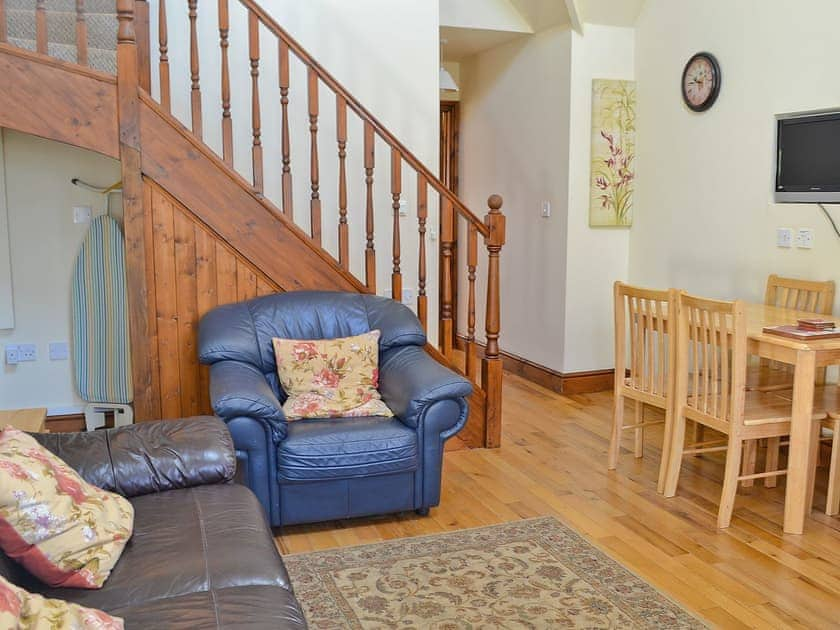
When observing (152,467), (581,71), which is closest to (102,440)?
(152,467)

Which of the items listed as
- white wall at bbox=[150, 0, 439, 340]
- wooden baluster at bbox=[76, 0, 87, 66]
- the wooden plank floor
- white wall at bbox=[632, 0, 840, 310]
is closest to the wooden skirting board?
white wall at bbox=[632, 0, 840, 310]

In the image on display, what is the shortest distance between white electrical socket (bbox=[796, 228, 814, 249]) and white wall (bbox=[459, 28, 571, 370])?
1.62 m

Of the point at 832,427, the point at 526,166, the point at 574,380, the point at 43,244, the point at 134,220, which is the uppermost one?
the point at 526,166

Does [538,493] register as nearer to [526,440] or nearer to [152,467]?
[526,440]

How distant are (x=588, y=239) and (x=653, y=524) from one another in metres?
2.52

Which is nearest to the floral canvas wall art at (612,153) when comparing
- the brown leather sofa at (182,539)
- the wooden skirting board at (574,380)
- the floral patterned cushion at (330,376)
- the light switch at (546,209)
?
the light switch at (546,209)

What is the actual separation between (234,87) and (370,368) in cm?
202

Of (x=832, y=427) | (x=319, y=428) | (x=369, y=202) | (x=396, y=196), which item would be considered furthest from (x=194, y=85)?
(x=832, y=427)

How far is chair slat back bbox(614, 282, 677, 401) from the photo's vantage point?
3.65 metres

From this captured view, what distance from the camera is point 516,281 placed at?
6.19 meters

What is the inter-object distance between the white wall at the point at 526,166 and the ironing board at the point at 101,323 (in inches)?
110

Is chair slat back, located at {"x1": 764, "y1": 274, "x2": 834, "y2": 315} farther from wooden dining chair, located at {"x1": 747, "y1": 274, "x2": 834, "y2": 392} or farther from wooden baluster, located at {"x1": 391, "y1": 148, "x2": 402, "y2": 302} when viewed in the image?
wooden baluster, located at {"x1": 391, "y1": 148, "x2": 402, "y2": 302}

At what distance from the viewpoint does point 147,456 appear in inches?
100

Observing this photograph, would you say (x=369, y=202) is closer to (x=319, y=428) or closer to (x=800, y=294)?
(x=319, y=428)
